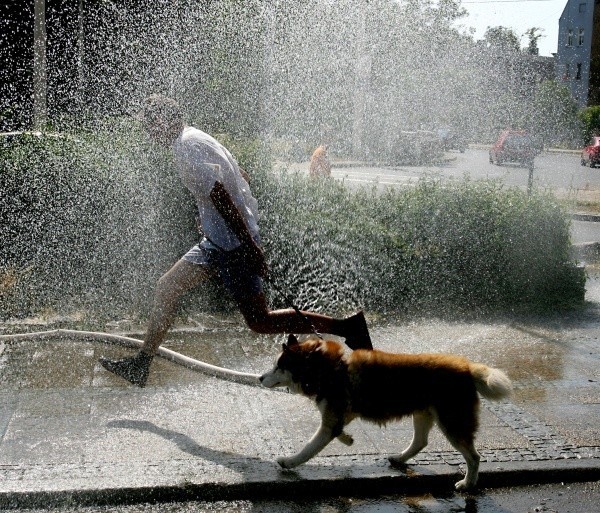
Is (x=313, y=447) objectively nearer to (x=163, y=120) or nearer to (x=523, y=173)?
(x=163, y=120)

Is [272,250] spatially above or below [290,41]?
below

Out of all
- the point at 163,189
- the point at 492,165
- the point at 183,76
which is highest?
the point at 183,76

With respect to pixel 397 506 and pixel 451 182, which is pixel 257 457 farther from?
pixel 451 182

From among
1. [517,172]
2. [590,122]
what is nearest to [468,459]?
[517,172]

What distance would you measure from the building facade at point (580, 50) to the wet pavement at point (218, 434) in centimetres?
6330

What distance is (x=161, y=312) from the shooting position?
18.5 ft

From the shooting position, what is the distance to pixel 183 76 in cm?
1188

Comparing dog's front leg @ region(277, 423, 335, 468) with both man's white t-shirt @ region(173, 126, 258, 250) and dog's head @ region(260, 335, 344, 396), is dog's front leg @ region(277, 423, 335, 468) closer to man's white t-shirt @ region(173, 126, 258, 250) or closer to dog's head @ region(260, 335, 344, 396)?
dog's head @ region(260, 335, 344, 396)

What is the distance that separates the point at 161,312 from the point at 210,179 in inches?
37.7

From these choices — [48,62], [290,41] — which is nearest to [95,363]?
[290,41]

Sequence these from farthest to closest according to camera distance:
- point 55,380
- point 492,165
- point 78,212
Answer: point 492,165, point 78,212, point 55,380

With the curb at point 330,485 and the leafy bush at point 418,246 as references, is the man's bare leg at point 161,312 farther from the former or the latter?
the leafy bush at point 418,246

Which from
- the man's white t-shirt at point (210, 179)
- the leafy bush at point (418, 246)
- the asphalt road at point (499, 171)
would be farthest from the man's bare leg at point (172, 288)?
the asphalt road at point (499, 171)

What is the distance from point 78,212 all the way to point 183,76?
4.07m
